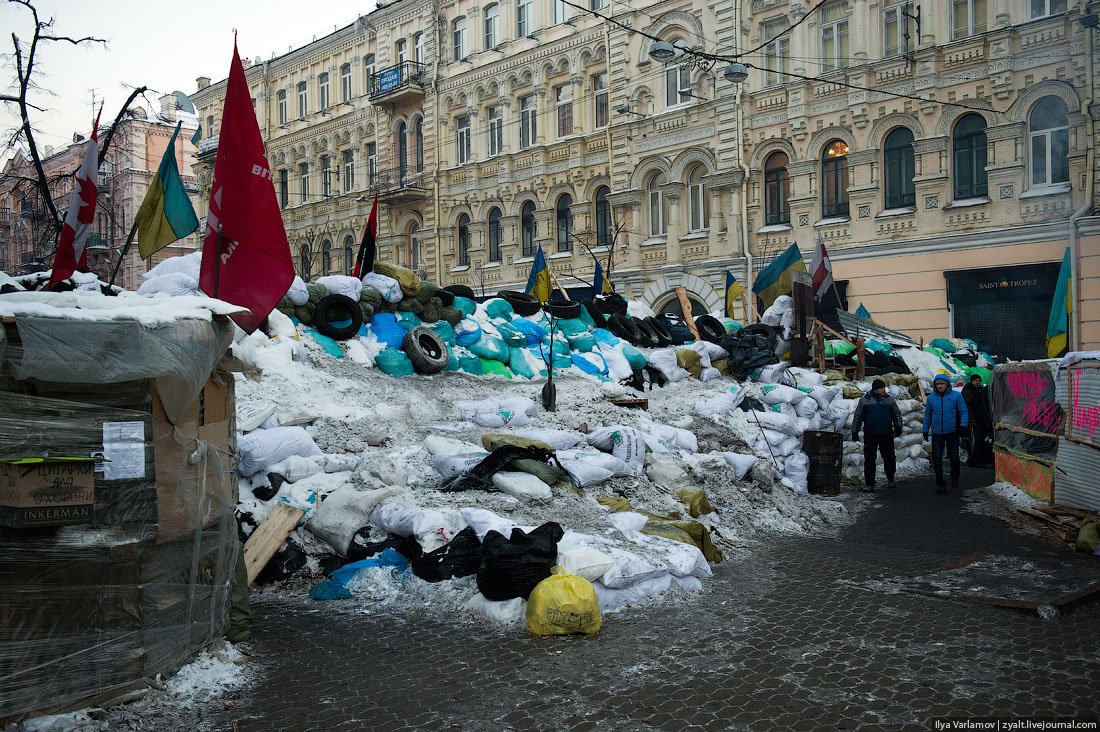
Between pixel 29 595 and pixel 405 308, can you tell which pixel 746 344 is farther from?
pixel 29 595

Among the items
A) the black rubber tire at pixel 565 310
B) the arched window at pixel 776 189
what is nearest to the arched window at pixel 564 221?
the arched window at pixel 776 189

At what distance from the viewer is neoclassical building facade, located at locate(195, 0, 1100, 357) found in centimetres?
1753

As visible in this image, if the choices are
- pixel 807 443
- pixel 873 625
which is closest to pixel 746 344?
pixel 807 443

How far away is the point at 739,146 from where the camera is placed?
21.5 metres

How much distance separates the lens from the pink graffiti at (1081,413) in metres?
6.96

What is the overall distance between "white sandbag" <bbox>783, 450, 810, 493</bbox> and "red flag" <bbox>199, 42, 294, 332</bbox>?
22.5 feet

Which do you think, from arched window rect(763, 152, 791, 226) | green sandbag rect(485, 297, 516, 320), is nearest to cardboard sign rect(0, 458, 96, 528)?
green sandbag rect(485, 297, 516, 320)

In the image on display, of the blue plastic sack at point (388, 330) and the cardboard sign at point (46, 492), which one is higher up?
the blue plastic sack at point (388, 330)

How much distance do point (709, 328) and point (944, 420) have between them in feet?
17.9

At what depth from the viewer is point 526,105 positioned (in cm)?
2692

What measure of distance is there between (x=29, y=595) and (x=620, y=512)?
440cm

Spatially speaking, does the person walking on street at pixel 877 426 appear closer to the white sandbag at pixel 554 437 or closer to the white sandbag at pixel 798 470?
the white sandbag at pixel 798 470

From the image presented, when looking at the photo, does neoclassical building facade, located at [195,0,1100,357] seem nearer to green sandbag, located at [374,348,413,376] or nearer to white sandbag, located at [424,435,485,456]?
green sandbag, located at [374,348,413,376]

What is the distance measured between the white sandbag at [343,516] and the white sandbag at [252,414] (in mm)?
1580
